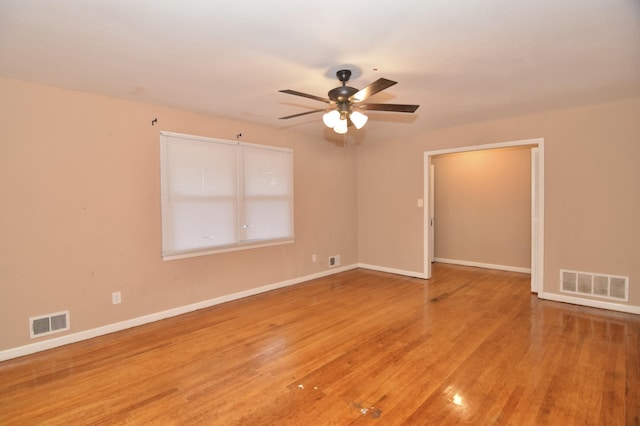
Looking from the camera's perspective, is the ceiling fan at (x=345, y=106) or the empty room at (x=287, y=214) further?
the ceiling fan at (x=345, y=106)

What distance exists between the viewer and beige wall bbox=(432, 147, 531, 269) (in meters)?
5.74

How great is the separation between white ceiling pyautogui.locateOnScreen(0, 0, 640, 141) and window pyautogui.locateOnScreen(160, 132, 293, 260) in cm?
69

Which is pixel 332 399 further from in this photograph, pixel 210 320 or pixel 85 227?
pixel 85 227

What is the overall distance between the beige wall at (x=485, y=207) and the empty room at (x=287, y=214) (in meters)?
0.79

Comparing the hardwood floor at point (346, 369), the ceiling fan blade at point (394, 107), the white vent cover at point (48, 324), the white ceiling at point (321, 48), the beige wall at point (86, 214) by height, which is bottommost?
the hardwood floor at point (346, 369)

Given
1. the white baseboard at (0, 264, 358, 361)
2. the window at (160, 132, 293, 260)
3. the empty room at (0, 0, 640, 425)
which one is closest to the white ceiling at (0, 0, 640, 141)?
the empty room at (0, 0, 640, 425)

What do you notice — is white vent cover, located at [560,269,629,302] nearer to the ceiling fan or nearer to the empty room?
the empty room

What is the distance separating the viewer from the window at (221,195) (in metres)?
3.72

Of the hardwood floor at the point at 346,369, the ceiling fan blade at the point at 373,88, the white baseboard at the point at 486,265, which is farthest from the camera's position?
the white baseboard at the point at 486,265

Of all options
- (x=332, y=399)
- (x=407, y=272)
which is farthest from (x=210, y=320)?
(x=407, y=272)

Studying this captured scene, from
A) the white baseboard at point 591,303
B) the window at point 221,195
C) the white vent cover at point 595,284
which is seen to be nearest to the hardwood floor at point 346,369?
the white baseboard at point 591,303

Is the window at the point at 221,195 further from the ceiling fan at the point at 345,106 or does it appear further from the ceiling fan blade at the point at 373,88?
the ceiling fan blade at the point at 373,88

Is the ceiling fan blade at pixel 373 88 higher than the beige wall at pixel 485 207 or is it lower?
higher

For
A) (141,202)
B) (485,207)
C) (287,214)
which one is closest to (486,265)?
(485,207)
